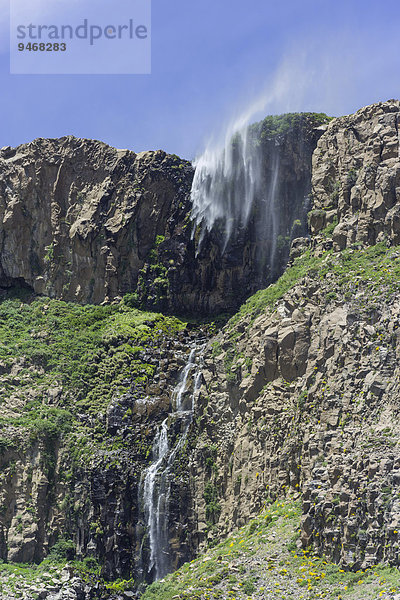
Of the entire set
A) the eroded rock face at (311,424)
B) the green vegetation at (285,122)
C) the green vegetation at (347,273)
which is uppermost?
the green vegetation at (285,122)

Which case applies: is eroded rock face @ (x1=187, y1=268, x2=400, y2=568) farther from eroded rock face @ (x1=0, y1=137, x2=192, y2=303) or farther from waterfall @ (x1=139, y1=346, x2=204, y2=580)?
eroded rock face @ (x1=0, y1=137, x2=192, y2=303)

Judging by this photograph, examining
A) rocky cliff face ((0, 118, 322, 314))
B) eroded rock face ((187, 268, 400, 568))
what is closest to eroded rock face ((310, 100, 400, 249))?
rocky cliff face ((0, 118, 322, 314))

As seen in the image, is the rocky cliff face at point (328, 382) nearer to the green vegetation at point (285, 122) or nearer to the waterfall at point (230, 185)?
the green vegetation at point (285, 122)

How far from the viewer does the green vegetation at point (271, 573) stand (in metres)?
36.2

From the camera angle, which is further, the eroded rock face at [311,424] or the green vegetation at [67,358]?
the green vegetation at [67,358]

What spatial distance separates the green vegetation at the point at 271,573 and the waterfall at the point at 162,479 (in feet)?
11.5

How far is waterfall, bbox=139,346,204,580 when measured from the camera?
50625 millimetres

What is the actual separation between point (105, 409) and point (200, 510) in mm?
11026

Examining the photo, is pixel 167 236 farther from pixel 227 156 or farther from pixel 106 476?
pixel 106 476

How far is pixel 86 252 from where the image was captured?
70312 mm

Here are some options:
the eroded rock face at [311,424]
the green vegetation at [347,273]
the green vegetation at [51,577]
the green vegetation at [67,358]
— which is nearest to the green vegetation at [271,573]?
the eroded rock face at [311,424]

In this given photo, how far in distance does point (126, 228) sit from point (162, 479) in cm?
2451

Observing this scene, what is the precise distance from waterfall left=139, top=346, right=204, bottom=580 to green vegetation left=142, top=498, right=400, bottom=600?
350cm

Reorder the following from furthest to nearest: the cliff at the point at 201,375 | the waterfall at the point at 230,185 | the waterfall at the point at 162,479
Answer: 1. the waterfall at the point at 230,185
2. the waterfall at the point at 162,479
3. the cliff at the point at 201,375
